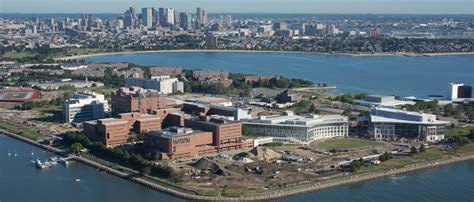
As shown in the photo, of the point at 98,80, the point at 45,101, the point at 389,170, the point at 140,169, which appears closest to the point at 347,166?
the point at 389,170

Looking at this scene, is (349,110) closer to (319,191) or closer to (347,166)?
(347,166)

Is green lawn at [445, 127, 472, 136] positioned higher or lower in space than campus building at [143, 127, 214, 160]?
lower

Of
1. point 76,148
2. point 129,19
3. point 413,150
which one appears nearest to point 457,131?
point 413,150

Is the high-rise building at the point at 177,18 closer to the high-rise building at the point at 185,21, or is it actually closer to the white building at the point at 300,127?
the high-rise building at the point at 185,21

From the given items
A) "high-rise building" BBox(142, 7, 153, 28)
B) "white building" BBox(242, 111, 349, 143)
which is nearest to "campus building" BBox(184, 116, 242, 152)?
"white building" BBox(242, 111, 349, 143)

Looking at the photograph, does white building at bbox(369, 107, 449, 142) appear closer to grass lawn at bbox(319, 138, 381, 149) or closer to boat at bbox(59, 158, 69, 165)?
grass lawn at bbox(319, 138, 381, 149)

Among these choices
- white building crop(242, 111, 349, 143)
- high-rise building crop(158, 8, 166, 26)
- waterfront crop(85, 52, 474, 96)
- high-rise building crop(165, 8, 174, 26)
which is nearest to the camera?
white building crop(242, 111, 349, 143)

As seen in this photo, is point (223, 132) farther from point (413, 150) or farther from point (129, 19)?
point (129, 19)

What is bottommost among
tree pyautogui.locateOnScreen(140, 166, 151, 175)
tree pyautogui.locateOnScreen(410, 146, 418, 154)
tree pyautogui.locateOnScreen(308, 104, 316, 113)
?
tree pyautogui.locateOnScreen(140, 166, 151, 175)
